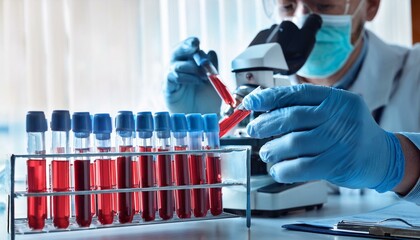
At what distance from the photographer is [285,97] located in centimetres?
117

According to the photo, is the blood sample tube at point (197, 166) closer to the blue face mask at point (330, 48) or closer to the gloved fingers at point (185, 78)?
the gloved fingers at point (185, 78)

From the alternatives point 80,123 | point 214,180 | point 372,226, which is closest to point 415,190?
point 372,226

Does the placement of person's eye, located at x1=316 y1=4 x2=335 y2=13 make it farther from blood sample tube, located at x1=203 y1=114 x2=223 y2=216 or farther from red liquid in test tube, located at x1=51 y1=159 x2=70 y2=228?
red liquid in test tube, located at x1=51 y1=159 x2=70 y2=228

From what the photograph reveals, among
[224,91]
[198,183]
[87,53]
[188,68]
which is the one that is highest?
[87,53]

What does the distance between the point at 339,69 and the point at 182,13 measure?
81cm

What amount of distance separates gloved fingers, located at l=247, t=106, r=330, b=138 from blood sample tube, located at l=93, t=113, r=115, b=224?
31 cm

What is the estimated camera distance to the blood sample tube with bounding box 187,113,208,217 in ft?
4.02

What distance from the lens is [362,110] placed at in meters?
1.24

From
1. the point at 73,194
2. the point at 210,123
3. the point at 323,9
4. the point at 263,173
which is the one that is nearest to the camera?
the point at 73,194

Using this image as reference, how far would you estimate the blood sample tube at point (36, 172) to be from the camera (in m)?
1.09

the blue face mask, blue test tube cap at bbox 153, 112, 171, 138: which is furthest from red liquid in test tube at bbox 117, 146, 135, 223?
the blue face mask

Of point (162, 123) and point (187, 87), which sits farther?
point (187, 87)

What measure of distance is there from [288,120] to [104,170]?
403mm

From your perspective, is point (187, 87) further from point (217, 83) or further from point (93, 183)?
point (93, 183)
